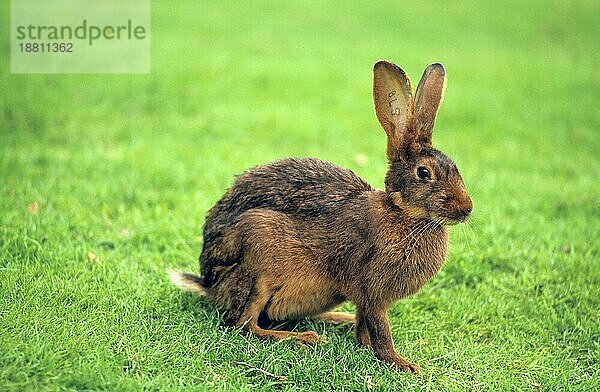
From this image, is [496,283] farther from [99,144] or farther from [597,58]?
[597,58]

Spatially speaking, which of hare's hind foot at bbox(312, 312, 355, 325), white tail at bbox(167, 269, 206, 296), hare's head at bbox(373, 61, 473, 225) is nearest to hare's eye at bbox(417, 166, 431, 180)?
hare's head at bbox(373, 61, 473, 225)

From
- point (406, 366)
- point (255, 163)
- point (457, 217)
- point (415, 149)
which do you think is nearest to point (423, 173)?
point (415, 149)

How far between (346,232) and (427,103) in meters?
0.82

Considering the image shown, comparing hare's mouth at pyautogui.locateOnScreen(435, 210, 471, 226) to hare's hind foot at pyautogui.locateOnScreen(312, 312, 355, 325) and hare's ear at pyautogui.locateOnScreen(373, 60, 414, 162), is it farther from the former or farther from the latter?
hare's hind foot at pyautogui.locateOnScreen(312, 312, 355, 325)

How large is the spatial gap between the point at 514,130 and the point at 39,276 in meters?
6.64

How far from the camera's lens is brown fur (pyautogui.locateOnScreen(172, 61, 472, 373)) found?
166 inches

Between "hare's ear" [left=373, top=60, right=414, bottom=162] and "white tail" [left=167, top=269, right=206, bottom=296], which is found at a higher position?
"hare's ear" [left=373, top=60, right=414, bottom=162]

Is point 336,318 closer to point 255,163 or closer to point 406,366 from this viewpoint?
point 406,366

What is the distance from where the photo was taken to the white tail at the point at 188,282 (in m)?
4.71

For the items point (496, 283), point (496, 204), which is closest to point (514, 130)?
point (496, 204)

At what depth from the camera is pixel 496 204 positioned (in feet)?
23.5

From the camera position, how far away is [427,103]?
13.9 ft

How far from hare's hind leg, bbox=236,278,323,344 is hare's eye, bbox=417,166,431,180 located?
1047 mm

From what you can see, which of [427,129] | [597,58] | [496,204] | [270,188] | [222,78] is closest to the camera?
[427,129]
